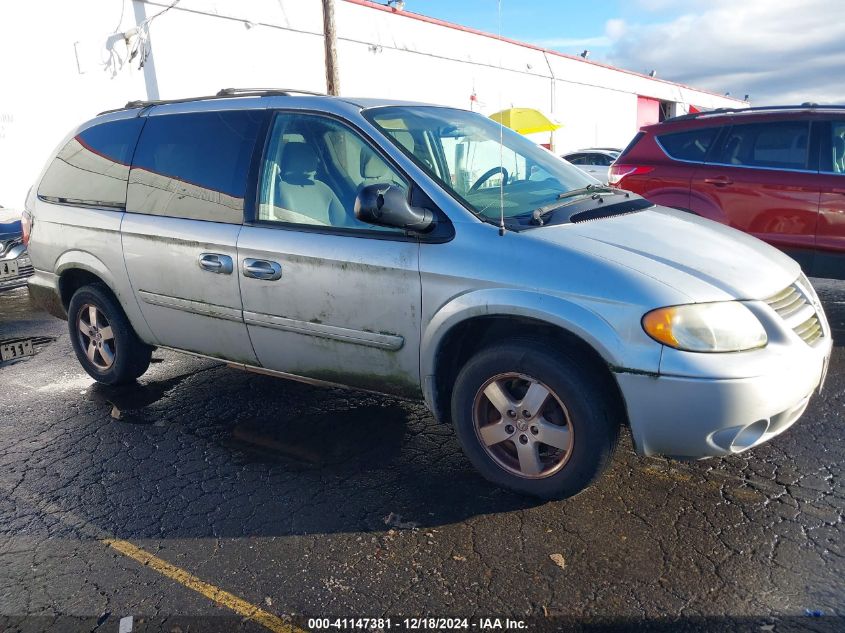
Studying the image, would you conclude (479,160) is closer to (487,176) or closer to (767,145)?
(487,176)

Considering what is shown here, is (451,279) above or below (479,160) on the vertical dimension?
below

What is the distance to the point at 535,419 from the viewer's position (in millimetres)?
3137

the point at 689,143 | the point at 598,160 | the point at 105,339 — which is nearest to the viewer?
the point at 105,339

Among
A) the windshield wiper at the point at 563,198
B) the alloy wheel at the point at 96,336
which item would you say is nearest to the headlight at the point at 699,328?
the windshield wiper at the point at 563,198

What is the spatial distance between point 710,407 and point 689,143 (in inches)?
180

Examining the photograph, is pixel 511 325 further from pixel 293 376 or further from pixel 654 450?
pixel 293 376

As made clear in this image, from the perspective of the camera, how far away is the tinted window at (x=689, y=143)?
6.56 m

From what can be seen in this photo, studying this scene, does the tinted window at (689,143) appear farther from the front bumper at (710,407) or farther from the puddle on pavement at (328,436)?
the front bumper at (710,407)

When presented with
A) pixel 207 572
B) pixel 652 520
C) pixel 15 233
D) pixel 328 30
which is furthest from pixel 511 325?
pixel 328 30

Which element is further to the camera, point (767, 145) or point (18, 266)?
point (18, 266)

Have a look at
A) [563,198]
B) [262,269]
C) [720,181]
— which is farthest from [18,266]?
[720,181]

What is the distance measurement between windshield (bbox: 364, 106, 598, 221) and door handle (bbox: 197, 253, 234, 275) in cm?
109

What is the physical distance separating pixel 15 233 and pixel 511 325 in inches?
311

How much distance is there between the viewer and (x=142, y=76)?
1508 cm
